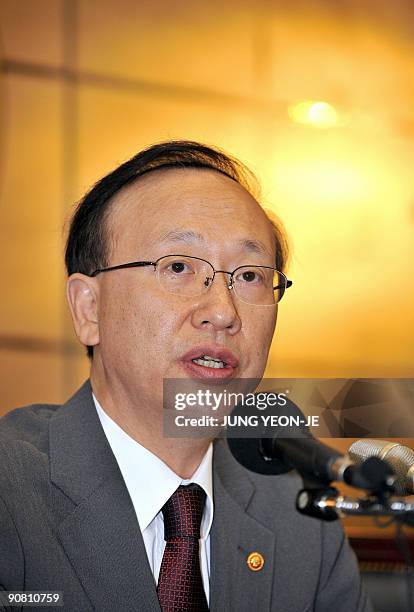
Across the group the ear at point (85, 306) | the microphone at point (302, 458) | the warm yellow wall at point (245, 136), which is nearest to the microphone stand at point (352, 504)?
the microphone at point (302, 458)

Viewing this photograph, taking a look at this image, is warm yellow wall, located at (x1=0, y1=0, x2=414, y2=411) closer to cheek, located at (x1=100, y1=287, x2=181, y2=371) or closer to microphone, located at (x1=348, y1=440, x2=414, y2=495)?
cheek, located at (x1=100, y1=287, x2=181, y2=371)

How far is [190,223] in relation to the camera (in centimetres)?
121

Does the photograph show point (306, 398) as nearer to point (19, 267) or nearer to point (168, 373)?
point (168, 373)

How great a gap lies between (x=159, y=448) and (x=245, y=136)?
1771mm

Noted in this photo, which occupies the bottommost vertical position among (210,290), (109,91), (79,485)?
(79,485)

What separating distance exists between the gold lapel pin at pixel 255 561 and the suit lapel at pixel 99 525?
0.16m

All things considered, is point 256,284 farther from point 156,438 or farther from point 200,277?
point 156,438

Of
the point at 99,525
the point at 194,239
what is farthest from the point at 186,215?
the point at 99,525

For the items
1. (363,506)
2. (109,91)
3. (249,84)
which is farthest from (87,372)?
(363,506)

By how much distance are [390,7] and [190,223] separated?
85.4 inches

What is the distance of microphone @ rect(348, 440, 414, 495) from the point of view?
86cm

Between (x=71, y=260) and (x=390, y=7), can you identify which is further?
(x=390, y=7)

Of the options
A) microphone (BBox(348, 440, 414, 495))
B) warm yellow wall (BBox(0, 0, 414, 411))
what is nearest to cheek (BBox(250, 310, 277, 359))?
microphone (BBox(348, 440, 414, 495))

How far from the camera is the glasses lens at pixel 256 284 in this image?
1202 millimetres
